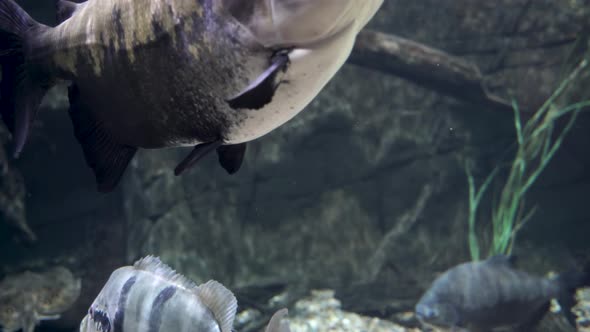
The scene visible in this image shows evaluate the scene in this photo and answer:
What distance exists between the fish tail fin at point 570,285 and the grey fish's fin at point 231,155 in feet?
16.4

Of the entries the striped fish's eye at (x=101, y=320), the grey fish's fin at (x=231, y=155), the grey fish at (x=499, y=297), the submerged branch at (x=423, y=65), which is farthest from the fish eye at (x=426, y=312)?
the grey fish's fin at (x=231, y=155)

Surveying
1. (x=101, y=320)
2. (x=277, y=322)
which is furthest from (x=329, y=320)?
(x=277, y=322)

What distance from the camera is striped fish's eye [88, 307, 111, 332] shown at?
1.98 m

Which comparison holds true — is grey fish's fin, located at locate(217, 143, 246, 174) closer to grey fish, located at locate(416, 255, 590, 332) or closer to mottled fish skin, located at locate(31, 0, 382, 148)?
mottled fish skin, located at locate(31, 0, 382, 148)

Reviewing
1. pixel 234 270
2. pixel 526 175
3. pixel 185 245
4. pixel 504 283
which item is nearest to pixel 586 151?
pixel 526 175

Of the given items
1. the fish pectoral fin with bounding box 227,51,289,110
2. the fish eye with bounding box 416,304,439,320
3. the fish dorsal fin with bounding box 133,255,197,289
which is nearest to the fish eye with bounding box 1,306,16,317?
the fish dorsal fin with bounding box 133,255,197,289

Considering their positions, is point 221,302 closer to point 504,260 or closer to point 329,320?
point 329,320

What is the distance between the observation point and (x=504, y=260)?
5.01 m

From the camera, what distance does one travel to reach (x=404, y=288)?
6.36m

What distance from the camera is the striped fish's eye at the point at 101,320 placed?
198 centimetres

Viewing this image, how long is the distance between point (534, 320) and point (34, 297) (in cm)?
551

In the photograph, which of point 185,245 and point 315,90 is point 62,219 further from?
point 315,90

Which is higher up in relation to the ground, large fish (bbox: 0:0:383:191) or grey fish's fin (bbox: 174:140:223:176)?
large fish (bbox: 0:0:383:191)

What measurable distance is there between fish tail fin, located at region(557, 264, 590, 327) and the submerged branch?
2846 millimetres
